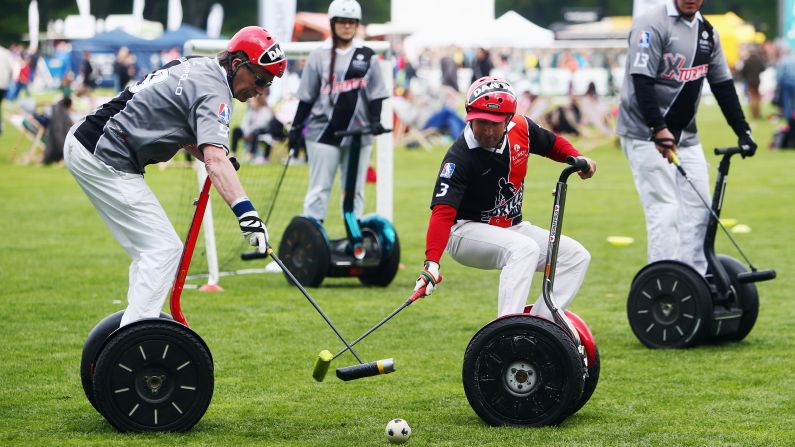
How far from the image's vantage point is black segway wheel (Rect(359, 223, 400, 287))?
11007 millimetres

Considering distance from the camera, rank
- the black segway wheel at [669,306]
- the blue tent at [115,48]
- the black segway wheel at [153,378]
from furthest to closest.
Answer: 1. the blue tent at [115,48]
2. the black segway wheel at [669,306]
3. the black segway wheel at [153,378]

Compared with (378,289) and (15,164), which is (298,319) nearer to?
(378,289)

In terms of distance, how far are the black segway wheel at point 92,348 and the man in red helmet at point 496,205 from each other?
5.00ft

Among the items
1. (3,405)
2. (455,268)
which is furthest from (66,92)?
(3,405)

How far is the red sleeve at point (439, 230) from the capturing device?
20.2ft

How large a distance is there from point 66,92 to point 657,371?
18.5 metres

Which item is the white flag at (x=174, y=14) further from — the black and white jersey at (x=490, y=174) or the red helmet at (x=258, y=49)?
the red helmet at (x=258, y=49)

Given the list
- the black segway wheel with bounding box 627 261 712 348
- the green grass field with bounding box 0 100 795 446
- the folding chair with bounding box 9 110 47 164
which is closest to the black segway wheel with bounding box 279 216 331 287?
the green grass field with bounding box 0 100 795 446

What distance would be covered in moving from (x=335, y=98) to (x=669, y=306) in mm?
3940

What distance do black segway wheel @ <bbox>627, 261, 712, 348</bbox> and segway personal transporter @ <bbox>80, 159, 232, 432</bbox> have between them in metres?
3.36

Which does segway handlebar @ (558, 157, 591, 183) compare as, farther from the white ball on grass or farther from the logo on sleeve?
the logo on sleeve

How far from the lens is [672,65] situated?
8.69m

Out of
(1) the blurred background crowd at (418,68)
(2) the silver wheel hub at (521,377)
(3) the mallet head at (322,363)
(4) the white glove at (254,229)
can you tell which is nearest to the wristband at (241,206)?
(4) the white glove at (254,229)

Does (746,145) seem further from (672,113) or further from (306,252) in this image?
(306,252)
